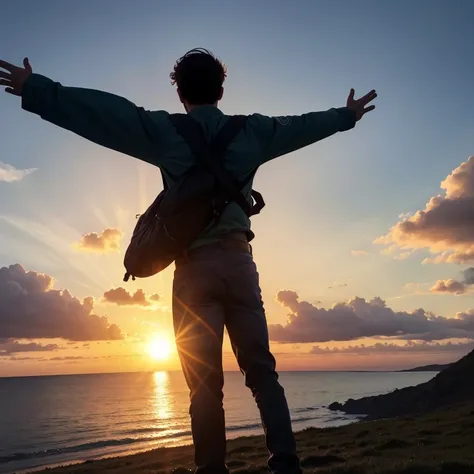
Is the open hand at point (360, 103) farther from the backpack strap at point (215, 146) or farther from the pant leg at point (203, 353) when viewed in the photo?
the pant leg at point (203, 353)

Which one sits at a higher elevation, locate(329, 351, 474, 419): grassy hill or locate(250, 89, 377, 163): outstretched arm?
locate(250, 89, 377, 163): outstretched arm

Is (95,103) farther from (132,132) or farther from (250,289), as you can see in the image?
(250,289)

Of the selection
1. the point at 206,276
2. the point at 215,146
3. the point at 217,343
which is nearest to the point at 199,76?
the point at 215,146

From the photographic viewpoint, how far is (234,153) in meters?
3.55

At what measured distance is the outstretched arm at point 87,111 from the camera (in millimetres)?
3408

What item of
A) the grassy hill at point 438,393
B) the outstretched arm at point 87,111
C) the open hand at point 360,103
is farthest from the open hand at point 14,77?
the grassy hill at point 438,393

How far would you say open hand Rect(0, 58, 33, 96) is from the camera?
3.44 m

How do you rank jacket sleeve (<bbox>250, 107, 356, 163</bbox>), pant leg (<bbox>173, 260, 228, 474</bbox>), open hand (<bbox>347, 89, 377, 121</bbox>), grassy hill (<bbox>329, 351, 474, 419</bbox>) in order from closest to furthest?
pant leg (<bbox>173, 260, 228, 474</bbox>) → jacket sleeve (<bbox>250, 107, 356, 163</bbox>) → open hand (<bbox>347, 89, 377, 121</bbox>) → grassy hill (<bbox>329, 351, 474, 419</bbox>)

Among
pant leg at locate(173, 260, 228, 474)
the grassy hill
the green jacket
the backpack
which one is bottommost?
the grassy hill

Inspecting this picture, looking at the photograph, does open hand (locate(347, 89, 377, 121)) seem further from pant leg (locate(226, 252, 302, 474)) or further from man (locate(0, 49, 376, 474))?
pant leg (locate(226, 252, 302, 474))

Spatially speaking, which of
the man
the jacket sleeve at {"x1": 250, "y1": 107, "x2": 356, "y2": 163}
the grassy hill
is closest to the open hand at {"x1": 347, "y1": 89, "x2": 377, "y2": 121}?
the jacket sleeve at {"x1": 250, "y1": 107, "x2": 356, "y2": 163}

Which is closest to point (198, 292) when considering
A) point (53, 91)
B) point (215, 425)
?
point (215, 425)

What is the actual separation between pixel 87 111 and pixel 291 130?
5.24 ft

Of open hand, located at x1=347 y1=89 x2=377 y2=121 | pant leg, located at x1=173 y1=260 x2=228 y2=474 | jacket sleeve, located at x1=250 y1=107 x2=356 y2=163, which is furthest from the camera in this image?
open hand, located at x1=347 y1=89 x2=377 y2=121
